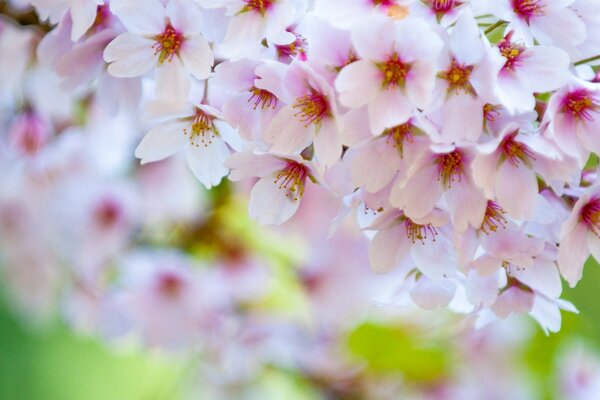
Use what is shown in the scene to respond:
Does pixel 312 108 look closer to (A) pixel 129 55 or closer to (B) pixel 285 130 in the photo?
(B) pixel 285 130

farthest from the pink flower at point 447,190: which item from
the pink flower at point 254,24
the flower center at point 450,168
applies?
the pink flower at point 254,24

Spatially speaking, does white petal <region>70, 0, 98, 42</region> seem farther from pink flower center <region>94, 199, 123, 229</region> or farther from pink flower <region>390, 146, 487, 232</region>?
pink flower center <region>94, 199, 123, 229</region>

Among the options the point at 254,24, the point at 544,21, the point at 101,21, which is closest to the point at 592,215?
the point at 544,21

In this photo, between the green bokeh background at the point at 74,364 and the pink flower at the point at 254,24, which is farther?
the green bokeh background at the point at 74,364

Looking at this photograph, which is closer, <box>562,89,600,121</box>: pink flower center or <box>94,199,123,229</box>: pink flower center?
<box>562,89,600,121</box>: pink flower center

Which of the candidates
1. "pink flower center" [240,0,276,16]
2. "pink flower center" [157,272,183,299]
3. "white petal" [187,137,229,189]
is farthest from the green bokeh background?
"pink flower center" [240,0,276,16]

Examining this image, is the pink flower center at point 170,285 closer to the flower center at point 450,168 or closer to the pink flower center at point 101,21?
the pink flower center at point 101,21

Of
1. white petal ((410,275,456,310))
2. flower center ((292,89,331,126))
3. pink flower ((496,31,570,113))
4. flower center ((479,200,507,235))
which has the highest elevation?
pink flower ((496,31,570,113))
